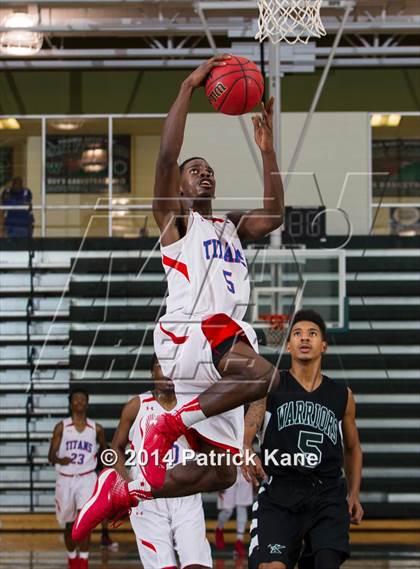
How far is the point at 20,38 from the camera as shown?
1474cm

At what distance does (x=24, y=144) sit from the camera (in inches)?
605

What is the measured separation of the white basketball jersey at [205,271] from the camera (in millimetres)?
5523

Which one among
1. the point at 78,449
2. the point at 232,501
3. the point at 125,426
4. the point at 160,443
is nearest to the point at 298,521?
the point at 160,443

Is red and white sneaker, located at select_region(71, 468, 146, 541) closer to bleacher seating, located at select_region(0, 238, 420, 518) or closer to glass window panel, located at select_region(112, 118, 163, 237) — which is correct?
bleacher seating, located at select_region(0, 238, 420, 518)

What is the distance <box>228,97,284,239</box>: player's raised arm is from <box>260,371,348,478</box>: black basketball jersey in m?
0.93

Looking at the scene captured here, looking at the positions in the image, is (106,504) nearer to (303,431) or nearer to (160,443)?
(160,443)

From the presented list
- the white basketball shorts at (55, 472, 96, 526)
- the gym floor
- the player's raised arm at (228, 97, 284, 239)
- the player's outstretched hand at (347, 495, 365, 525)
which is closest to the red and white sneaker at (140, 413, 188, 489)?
the player's raised arm at (228, 97, 284, 239)

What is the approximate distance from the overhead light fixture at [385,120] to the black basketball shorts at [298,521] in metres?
9.59

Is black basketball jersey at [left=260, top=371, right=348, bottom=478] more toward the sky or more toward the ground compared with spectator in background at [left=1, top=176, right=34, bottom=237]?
more toward the ground

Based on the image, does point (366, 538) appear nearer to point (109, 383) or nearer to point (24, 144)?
point (109, 383)

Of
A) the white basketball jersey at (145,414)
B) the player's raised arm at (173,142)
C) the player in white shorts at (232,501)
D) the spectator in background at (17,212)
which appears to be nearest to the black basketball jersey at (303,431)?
the white basketball jersey at (145,414)

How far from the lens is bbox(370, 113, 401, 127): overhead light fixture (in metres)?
15.2

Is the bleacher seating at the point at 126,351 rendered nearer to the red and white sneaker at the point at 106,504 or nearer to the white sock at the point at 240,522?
the white sock at the point at 240,522

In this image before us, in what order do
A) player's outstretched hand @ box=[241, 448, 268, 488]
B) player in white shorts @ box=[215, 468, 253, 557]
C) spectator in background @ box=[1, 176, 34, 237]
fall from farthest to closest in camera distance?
spectator in background @ box=[1, 176, 34, 237]
player in white shorts @ box=[215, 468, 253, 557]
player's outstretched hand @ box=[241, 448, 268, 488]
